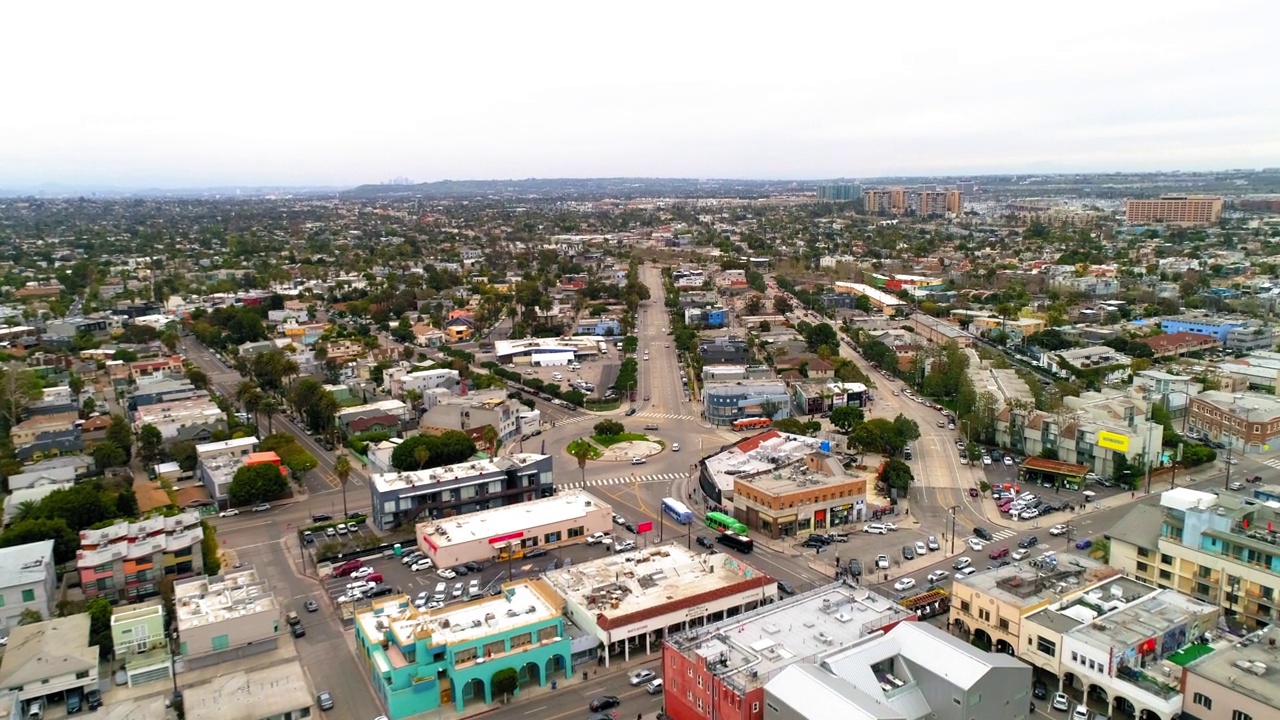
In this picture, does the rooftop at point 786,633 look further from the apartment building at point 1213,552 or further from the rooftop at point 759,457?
the rooftop at point 759,457

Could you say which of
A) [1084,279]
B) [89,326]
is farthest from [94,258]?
[1084,279]

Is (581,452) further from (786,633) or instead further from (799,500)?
(786,633)

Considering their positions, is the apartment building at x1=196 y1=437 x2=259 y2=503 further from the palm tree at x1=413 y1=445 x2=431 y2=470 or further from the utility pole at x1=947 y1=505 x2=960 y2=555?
the utility pole at x1=947 y1=505 x2=960 y2=555

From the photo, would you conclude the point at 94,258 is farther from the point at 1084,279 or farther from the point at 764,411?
the point at 1084,279

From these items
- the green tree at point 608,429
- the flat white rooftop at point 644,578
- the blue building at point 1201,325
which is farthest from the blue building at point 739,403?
the blue building at point 1201,325

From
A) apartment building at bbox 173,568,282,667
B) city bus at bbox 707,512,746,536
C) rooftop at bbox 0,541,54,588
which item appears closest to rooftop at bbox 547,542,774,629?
city bus at bbox 707,512,746,536

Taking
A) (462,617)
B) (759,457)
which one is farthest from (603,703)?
(759,457)
